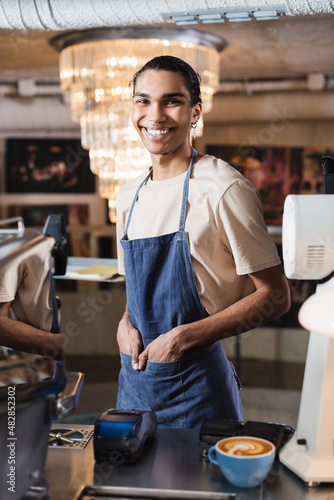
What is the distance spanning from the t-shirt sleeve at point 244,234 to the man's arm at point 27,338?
28.1 inches

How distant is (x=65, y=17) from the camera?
78.1 inches

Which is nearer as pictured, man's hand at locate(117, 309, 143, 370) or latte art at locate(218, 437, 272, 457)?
latte art at locate(218, 437, 272, 457)

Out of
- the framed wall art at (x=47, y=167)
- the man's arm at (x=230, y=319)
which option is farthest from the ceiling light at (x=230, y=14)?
the framed wall art at (x=47, y=167)

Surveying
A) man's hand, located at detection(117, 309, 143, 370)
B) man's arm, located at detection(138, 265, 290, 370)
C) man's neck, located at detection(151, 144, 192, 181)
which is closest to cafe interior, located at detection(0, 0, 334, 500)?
man's arm, located at detection(138, 265, 290, 370)

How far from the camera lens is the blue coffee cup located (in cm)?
120

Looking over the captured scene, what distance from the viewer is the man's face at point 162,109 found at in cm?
187

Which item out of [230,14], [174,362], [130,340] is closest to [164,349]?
[174,362]

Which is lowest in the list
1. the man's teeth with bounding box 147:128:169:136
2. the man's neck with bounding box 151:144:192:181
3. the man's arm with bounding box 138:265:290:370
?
the man's arm with bounding box 138:265:290:370

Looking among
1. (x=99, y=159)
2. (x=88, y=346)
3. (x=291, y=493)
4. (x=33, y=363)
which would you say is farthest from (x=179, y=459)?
(x=88, y=346)

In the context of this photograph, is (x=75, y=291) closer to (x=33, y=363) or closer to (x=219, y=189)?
(x=219, y=189)

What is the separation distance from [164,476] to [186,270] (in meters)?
0.71

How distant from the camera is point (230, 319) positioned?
1807 millimetres

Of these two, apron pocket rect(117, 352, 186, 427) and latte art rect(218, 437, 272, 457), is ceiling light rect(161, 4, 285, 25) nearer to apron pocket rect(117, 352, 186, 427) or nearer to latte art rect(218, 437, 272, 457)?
apron pocket rect(117, 352, 186, 427)

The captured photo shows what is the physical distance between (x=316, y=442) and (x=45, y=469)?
57 centimetres
